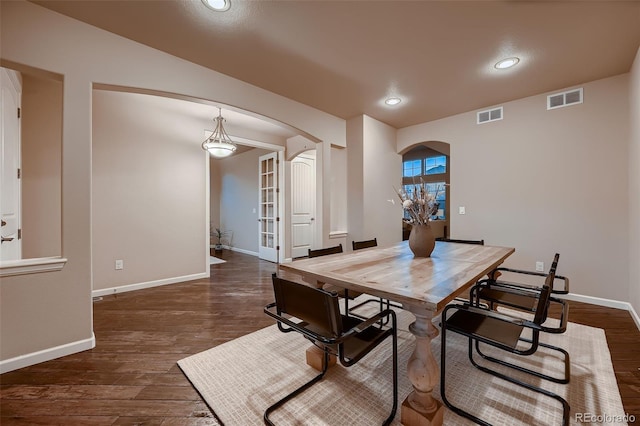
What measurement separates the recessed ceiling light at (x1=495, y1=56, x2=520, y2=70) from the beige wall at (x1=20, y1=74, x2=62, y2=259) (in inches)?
188

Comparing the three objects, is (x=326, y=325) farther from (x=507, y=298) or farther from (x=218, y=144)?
(x=218, y=144)

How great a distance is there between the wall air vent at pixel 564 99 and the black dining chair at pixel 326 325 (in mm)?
3732

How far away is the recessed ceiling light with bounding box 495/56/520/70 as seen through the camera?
2.57 meters

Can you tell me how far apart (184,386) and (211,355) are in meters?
0.34

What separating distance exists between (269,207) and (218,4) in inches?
167

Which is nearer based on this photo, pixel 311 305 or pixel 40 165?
pixel 311 305

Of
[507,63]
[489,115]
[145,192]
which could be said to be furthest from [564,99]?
[145,192]

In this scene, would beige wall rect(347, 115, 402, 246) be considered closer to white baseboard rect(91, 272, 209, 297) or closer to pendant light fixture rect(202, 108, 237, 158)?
pendant light fixture rect(202, 108, 237, 158)

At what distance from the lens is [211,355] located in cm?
200

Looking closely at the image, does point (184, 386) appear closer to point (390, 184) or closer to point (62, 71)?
point (62, 71)

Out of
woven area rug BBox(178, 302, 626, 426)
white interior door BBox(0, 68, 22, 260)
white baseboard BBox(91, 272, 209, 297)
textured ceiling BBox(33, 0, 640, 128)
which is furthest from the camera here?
white baseboard BBox(91, 272, 209, 297)

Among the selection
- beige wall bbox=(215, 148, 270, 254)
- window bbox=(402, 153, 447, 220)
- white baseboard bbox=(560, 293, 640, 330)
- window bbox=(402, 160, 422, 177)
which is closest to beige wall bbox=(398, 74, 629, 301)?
white baseboard bbox=(560, 293, 640, 330)

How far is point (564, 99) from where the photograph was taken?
319cm

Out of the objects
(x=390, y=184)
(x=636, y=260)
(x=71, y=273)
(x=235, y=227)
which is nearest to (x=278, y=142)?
(x=390, y=184)
